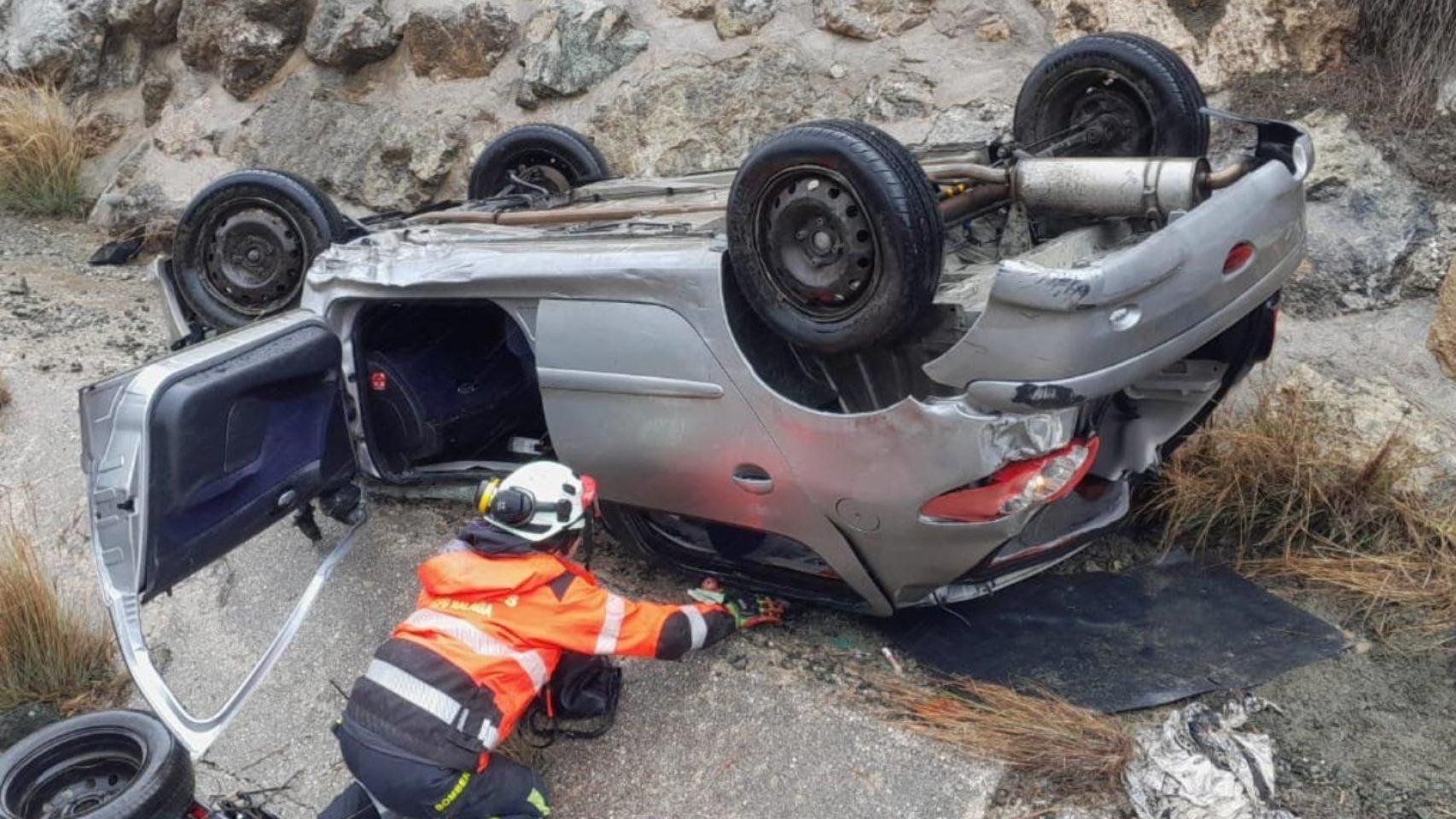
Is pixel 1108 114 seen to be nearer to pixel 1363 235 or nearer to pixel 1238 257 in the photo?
pixel 1238 257

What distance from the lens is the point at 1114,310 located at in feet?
9.83

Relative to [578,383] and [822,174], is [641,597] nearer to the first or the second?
[578,383]

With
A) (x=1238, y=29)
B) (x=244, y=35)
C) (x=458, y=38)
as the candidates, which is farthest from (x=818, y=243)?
(x=244, y=35)

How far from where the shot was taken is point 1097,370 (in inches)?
120

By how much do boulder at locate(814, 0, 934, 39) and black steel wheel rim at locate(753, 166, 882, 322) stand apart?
11.4 feet

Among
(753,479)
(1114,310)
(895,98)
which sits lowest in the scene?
(753,479)

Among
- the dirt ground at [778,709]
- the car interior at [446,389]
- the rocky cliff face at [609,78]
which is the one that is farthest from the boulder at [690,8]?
the dirt ground at [778,709]

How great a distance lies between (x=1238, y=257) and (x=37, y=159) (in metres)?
8.00

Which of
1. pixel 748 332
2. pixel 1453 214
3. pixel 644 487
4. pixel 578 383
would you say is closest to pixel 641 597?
pixel 644 487

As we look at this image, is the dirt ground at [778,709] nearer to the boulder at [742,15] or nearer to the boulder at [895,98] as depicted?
the boulder at [895,98]

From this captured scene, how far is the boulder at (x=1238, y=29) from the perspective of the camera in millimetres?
5645

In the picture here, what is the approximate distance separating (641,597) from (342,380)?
1.26 m

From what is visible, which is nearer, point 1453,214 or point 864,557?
point 864,557

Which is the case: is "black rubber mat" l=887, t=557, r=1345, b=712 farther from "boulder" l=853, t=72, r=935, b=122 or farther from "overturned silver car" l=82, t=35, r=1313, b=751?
"boulder" l=853, t=72, r=935, b=122
